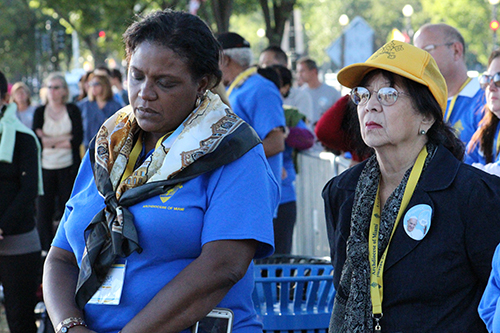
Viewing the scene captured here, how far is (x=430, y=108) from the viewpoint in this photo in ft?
8.38

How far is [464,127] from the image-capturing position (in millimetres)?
4391

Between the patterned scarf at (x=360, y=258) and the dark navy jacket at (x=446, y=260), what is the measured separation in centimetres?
6

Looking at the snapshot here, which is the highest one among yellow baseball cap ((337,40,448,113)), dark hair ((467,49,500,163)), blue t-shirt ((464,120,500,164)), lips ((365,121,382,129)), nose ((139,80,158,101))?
yellow baseball cap ((337,40,448,113))

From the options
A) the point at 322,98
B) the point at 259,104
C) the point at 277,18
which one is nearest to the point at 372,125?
the point at 259,104

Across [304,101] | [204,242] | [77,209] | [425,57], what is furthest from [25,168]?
[304,101]

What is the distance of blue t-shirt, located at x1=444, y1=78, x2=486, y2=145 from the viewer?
4.35 m

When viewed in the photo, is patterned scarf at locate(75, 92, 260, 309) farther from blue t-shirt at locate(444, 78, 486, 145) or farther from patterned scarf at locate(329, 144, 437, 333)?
blue t-shirt at locate(444, 78, 486, 145)

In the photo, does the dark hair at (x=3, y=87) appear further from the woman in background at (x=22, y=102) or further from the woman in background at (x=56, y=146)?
the woman in background at (x=22, y=102)

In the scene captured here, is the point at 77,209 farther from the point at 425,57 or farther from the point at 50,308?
the point at 425,57

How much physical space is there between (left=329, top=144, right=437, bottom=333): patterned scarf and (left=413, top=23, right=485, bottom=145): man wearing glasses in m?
1.95

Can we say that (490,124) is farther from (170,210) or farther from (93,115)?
(93,115)

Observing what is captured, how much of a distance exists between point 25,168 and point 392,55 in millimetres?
3179

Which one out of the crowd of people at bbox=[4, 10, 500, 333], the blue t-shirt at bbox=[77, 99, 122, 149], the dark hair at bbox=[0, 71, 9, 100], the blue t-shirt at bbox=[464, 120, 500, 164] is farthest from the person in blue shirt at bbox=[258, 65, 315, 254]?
the blue t-shirt at bbox=[77, 99, 122, 149]

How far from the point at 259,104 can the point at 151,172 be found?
247 cm
